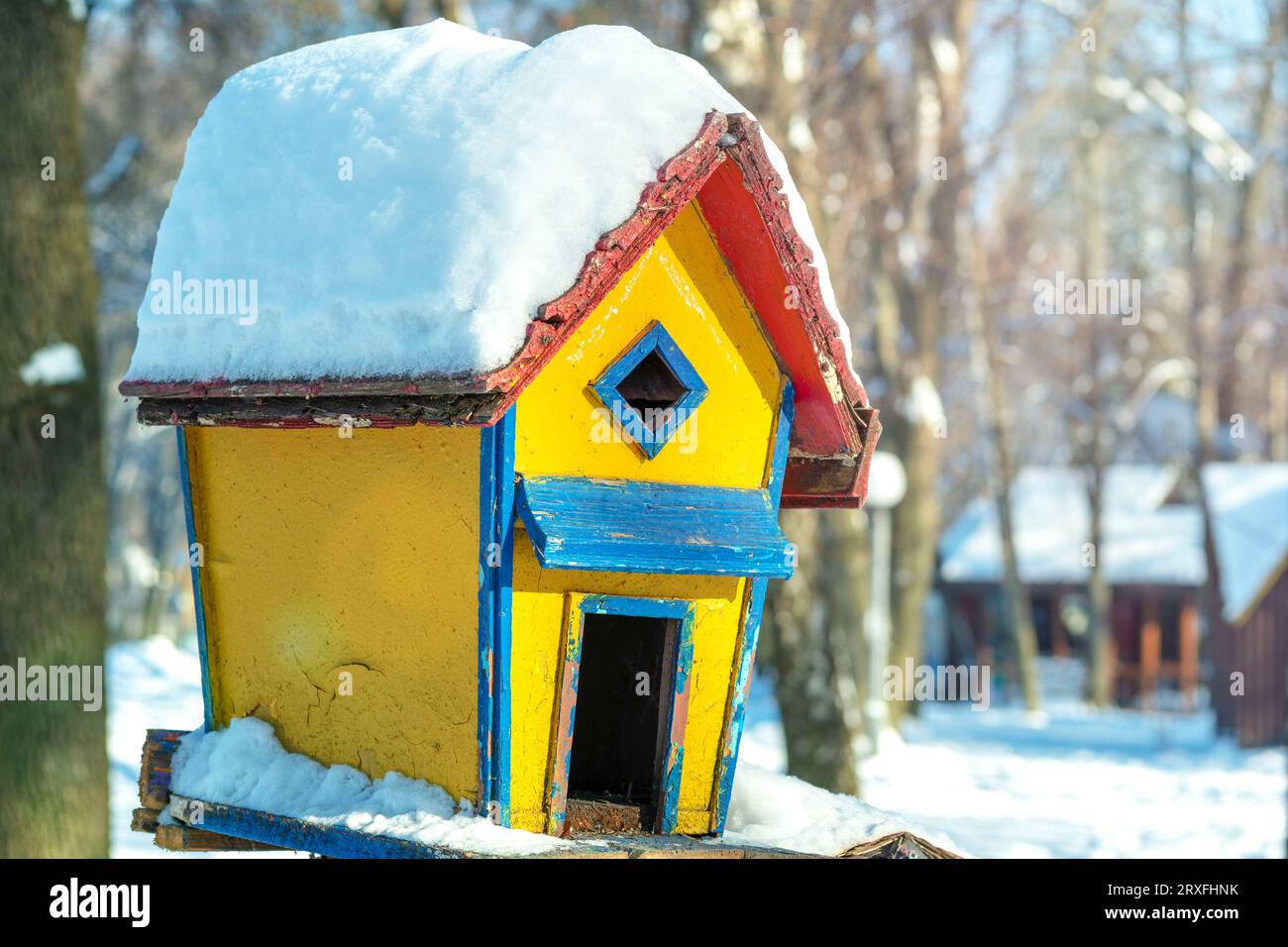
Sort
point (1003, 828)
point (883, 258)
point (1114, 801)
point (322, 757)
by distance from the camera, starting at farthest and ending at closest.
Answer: point (883, 258)
point (1114, 801)
point (1003, 828)
point (322, 757)

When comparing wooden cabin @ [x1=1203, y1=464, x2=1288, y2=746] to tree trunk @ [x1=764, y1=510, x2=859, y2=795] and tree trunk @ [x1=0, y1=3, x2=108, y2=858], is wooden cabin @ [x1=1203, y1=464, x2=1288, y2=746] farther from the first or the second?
tree trunk @ [x1=0, y1=3, x2=108, y2=858]

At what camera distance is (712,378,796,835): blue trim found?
11.5 feet

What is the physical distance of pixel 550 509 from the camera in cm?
310

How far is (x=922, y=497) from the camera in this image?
1866 cm

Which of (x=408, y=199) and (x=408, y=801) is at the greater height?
(x=408, y=199)

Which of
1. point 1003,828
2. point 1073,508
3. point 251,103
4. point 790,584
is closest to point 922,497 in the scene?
point 1003,828

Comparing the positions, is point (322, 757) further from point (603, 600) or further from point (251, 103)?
point (251, 103)

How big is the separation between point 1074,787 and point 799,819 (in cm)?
1318

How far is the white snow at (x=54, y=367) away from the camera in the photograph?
6.56m

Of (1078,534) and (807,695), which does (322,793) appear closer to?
(807,695)

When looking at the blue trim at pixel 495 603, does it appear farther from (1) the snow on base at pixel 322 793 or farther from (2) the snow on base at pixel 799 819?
(2) the snow on base at pixel 799 819

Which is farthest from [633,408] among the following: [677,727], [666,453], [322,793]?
[322,793]

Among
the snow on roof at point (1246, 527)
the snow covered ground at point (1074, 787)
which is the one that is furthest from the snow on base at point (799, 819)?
the snow on roof at point (1246, 527)
